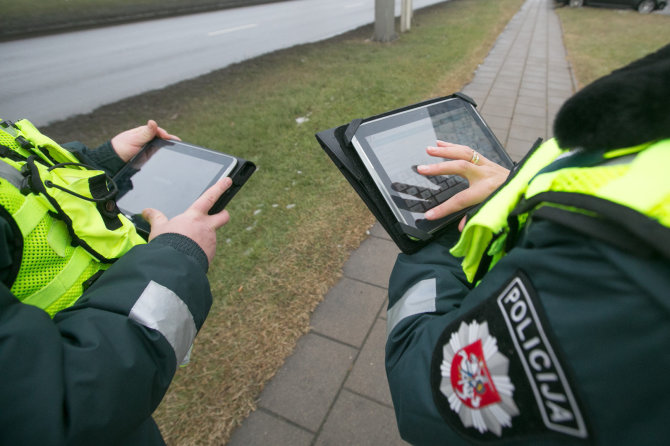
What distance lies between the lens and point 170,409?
1.66 m

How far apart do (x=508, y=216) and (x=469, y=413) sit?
1.18 feet

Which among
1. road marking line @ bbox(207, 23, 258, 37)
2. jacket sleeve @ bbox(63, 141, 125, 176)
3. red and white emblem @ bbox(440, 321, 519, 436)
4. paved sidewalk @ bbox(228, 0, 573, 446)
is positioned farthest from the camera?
road marking line @ bbox(207, 23, 258, 37)

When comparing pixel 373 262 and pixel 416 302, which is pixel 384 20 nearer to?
pixel 373 262

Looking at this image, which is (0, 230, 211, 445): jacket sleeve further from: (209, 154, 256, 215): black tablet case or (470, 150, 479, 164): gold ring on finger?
(470, 150, 479, 164): gold ring on finger

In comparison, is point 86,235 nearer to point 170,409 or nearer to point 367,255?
point 170,409

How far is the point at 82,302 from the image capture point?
866 millimetres

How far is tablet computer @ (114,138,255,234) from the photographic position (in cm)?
134

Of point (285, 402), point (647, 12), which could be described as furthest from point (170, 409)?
point (647, 12)

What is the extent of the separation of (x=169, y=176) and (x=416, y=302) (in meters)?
1.06

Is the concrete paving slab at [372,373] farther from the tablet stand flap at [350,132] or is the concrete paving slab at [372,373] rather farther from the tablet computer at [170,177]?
the tablet stand flap at [350,132]

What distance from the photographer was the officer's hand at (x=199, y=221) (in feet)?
3.70

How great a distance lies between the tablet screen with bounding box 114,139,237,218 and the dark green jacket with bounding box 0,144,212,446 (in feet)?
1.12

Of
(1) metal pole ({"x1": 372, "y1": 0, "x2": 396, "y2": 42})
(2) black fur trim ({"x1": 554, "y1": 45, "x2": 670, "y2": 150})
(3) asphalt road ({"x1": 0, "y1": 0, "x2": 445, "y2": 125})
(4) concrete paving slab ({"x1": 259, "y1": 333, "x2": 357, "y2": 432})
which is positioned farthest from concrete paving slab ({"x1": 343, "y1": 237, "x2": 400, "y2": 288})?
(1) metal pole ({"x1": 372, "y1": 0, "x2": 396, "y2": 42})

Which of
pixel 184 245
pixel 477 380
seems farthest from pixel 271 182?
pixel 477 380
